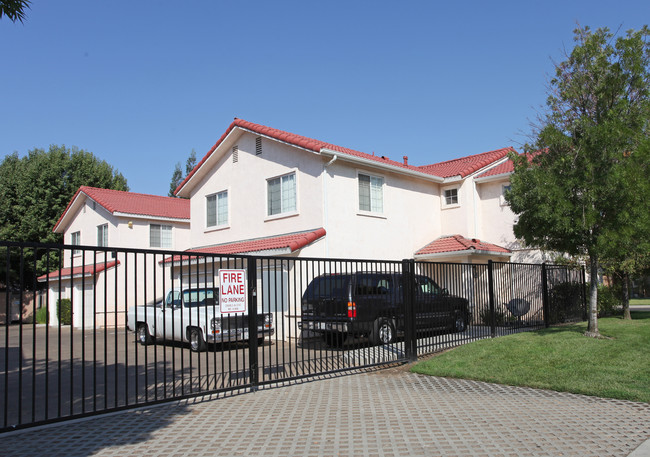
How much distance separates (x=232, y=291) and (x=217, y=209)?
1409cm

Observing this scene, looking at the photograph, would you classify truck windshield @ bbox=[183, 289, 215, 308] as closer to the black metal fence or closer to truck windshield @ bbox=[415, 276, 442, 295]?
the black metal fence

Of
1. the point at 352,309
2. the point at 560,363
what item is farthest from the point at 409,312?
the point at 560,363

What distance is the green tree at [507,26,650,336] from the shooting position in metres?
11.3

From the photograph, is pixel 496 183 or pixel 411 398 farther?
pixel 496 183

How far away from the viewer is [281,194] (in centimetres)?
1850

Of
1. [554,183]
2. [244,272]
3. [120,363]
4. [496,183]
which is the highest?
[496,183]

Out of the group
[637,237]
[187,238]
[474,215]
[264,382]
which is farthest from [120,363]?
[187,238]

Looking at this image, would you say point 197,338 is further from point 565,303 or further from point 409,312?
point 565,303

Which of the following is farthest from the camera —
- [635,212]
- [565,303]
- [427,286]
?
[565,303]

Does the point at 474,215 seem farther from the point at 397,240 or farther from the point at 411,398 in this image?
the point at 411,398

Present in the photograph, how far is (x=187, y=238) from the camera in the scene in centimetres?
2800

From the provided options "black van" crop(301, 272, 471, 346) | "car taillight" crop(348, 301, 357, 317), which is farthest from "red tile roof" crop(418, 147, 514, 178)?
"car taillight" crop(348, 301, 357, 317)

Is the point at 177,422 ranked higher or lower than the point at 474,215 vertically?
lower

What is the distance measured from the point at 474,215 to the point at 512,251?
197 centimetres
